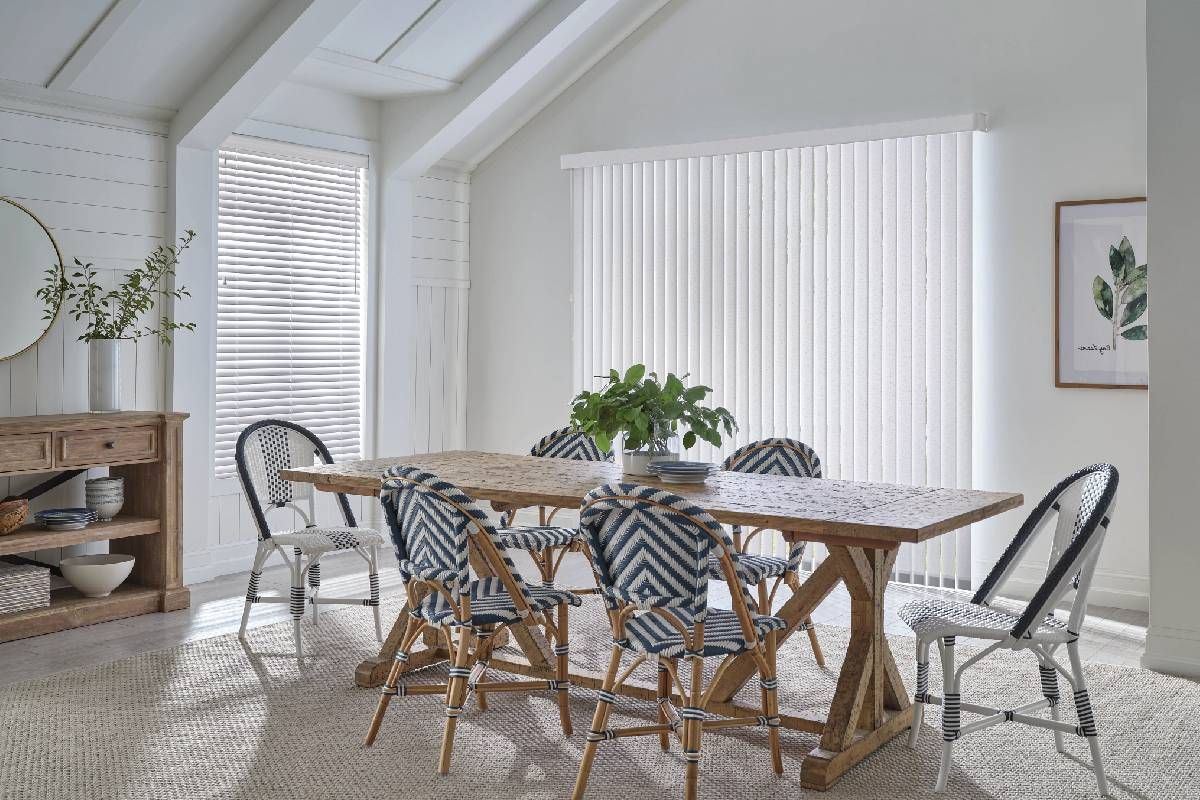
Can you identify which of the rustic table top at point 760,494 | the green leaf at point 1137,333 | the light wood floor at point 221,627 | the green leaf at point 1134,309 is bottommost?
the light wood floor at point 221,627

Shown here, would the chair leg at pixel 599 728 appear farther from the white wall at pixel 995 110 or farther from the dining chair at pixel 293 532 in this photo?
the white wall at pixel 995 110

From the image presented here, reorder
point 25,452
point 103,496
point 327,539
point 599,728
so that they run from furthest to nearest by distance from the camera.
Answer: point 103,496
point 25,452
point 327,539
point 599,728

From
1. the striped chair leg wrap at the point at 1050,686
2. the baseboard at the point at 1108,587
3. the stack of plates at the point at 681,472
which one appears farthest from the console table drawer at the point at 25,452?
the baseboard at the point at 1108,587

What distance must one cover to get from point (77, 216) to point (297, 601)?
2161 millimetres

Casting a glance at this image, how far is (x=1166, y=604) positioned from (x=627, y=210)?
11.5 ft

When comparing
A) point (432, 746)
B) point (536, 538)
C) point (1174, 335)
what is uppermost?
point (1174, 335)

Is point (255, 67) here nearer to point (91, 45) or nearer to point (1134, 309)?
point (91, 45)

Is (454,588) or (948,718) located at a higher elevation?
(454,588)

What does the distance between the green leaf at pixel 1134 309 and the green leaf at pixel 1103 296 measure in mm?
64

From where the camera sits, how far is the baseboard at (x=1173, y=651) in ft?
14.4

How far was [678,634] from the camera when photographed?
3145 mm

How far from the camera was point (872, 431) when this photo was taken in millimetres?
5895

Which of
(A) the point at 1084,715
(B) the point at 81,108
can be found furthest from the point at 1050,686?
(B) the point at 81,108

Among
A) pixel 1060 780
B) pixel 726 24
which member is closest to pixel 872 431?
pixel 726 24
